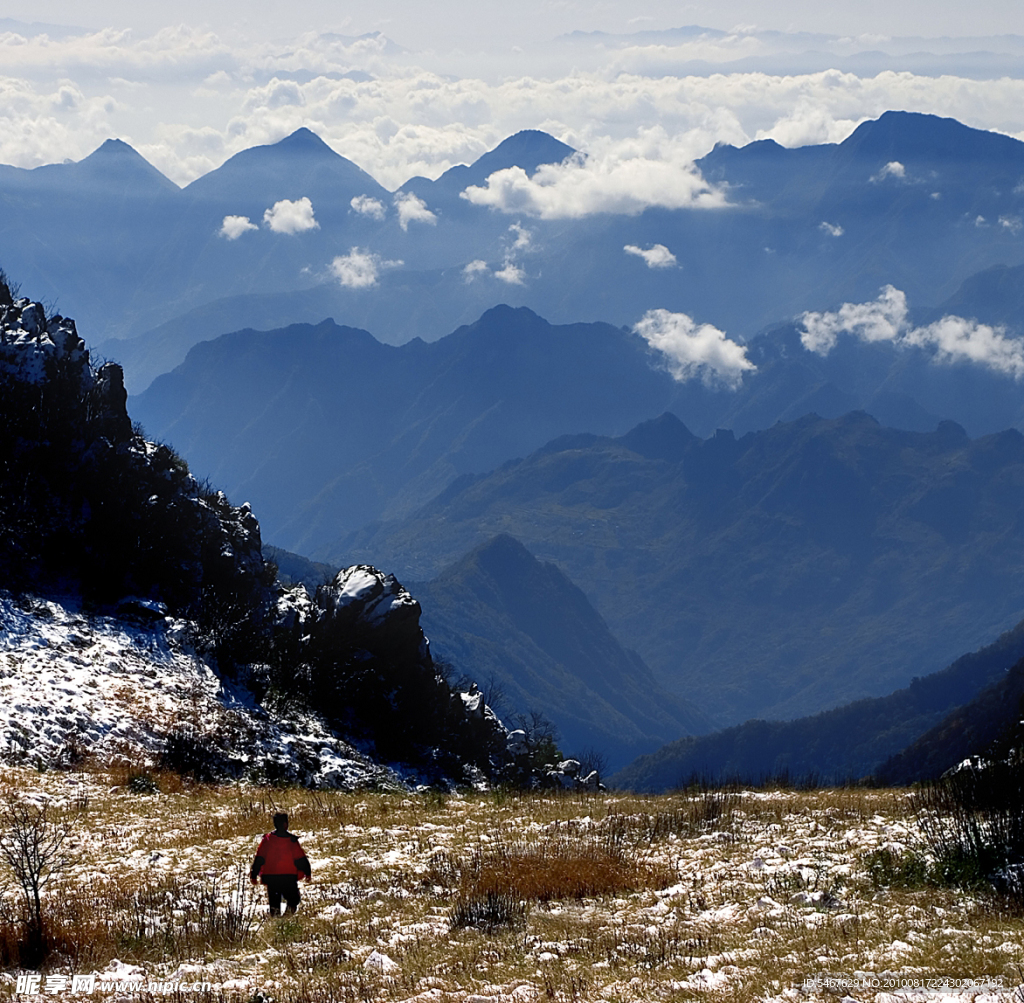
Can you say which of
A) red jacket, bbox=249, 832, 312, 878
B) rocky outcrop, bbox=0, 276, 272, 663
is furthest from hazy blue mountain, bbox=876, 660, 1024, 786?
red jacket, bbox=249, 832, 312, 878

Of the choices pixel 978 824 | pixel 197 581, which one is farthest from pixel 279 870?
pixel 197 581

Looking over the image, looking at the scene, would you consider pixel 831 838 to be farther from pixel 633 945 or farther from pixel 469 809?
pixel 469 809

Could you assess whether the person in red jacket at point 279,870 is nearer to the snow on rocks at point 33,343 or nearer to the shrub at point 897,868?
the shrub at point 897,868

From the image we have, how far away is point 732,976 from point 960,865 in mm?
6685

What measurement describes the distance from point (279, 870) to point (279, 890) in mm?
333

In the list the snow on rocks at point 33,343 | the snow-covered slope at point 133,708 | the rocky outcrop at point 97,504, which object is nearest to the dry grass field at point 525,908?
the snow-covered slope at point 133,708

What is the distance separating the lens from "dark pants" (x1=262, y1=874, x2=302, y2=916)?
1618cm

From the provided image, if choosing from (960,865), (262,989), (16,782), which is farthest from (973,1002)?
(16,782)

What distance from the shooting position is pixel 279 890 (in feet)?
53.3

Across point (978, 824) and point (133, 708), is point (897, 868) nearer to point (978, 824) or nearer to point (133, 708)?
point (978, 824)

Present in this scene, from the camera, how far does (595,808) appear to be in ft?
85.5

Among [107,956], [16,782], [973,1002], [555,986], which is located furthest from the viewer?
[16,782]

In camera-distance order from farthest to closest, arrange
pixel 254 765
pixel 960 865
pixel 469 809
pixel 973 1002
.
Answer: pixel 254 765
pixel 469 809
pixel 960 865
pixel 973 1002

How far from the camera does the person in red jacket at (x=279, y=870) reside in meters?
16.2
